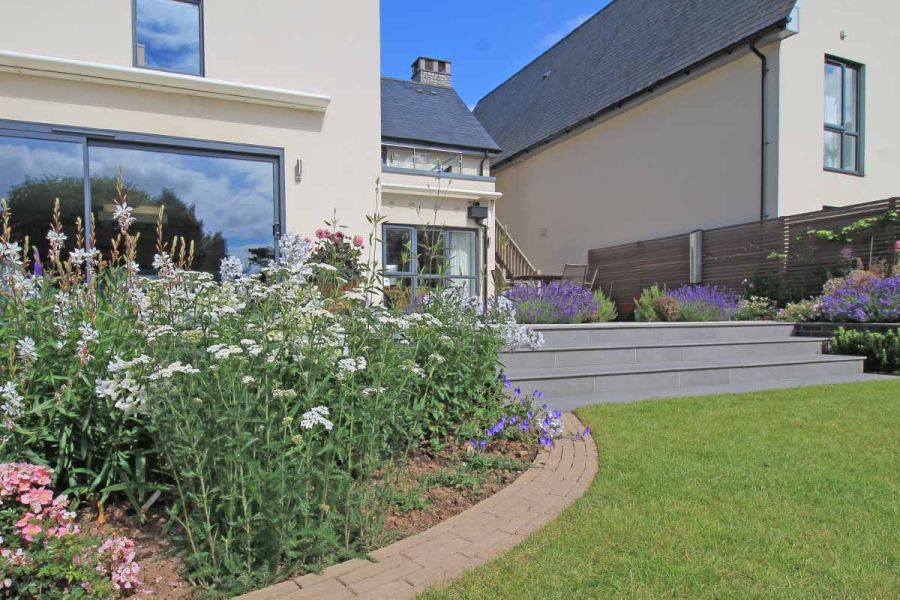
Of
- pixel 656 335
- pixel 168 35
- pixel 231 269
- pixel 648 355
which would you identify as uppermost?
pixel 168 35

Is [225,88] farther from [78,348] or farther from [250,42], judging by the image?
[78,348]

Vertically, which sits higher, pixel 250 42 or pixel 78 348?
pixel 250 42

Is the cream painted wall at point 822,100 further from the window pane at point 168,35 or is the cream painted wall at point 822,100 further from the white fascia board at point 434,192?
the window pane at point 168,35

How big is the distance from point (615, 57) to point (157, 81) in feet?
40.1

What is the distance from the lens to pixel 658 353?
5809 mm

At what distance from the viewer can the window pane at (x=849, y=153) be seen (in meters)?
10.5

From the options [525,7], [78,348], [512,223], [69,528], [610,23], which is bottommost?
[69,528]

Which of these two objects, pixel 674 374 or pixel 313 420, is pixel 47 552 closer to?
pixel 313 420

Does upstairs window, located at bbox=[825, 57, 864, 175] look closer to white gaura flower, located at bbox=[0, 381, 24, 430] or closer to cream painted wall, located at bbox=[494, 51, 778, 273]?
cream painted wall, located at bbox=[494, 51, 778, 273]

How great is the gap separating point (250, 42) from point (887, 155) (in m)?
12.3

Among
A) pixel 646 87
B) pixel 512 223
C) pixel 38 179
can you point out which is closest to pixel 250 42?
pixel 38 179

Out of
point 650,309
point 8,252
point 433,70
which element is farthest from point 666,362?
point 433,70

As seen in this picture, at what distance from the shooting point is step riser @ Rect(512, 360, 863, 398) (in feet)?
15.4

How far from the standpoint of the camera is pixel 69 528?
1.79 m
